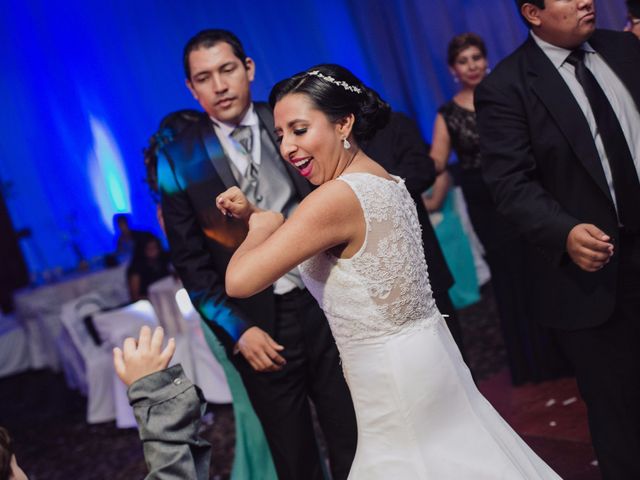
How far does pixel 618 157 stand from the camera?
241 centimetres

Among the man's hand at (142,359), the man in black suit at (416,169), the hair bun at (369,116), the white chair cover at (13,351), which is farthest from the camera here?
the white chair cover at (13,351)

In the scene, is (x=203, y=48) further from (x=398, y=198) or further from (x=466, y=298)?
(x=466, y=298)

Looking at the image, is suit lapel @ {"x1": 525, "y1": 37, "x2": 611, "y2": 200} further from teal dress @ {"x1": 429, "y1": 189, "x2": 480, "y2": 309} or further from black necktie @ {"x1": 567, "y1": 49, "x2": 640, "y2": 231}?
teal dress @ {"x1": 429, "y1": 189, "x2": 480, "y2": 309}

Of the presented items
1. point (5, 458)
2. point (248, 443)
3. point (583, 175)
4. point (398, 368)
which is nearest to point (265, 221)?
point (398, 368)

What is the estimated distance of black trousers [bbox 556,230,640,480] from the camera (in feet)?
8.11

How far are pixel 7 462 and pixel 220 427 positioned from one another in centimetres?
334

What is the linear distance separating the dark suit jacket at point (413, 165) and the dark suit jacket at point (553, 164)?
52 centimetres

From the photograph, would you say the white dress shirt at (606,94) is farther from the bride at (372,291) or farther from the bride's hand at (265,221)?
the bride's hand at (265,221)

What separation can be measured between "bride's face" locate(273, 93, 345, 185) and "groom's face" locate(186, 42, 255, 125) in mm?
674

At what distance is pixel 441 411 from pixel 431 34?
651cm

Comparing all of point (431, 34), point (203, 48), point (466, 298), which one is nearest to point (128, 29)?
point (431, 34)

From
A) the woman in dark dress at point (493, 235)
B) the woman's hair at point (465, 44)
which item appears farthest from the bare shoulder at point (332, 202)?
the woman's hair at point (465, 44)

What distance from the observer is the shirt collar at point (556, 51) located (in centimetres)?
246

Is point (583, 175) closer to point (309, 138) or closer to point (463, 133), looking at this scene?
point (309, 138)
